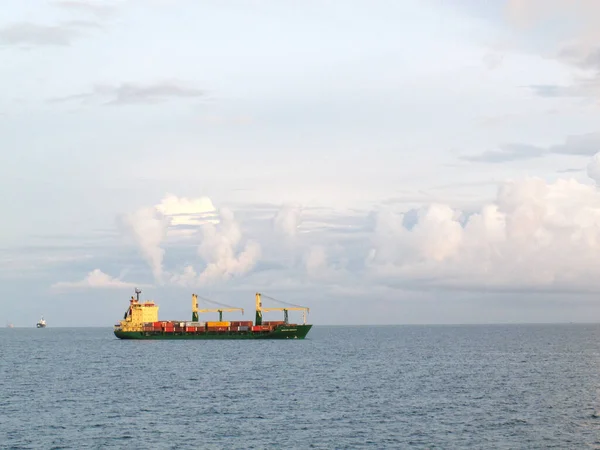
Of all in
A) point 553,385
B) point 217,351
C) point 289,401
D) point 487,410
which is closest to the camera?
point 487,410

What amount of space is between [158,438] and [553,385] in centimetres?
6188

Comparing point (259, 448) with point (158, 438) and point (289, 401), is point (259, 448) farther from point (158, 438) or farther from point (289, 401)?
point (289, 401)

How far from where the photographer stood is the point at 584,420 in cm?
7200

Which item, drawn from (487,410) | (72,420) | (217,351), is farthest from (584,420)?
(217,351)

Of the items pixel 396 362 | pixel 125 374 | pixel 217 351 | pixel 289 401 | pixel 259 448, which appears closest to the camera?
pixel 259 448

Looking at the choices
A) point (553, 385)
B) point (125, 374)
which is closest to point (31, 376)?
point (125, 374)

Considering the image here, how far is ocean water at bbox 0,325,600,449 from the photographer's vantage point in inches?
2463

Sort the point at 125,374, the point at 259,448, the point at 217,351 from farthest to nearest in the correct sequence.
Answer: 1. the point at 217,351
2. the point at 125,374
3. the point at 259,448

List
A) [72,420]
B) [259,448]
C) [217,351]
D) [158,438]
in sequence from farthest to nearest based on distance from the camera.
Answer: [217,351] < [72,420] < [158,438] < [259,448]

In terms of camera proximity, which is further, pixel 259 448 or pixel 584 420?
pixel 584 420

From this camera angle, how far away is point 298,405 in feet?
268

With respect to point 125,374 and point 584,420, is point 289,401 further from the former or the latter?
point 125,374

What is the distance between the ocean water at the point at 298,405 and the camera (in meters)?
62.6

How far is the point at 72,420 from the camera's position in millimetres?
71812
